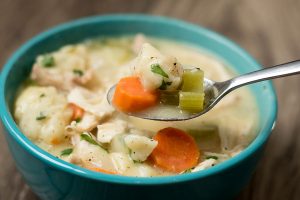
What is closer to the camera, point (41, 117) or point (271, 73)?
point (271, 73)

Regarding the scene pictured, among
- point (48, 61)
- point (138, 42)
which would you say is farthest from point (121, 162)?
point (138, 42)

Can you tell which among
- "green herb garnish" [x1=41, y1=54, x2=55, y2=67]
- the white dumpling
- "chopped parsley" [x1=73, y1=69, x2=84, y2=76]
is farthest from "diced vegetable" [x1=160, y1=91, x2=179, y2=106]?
"green herb garnish" [x1=41, y1=54, x2=55, y2=67]

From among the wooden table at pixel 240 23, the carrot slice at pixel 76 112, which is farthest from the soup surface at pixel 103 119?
the wooden table at pixel 240 23

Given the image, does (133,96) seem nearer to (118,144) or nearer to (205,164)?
(118,144)

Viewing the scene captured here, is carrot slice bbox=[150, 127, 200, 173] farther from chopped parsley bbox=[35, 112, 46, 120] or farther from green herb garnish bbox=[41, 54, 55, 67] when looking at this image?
green herb garnish bbox=[41, 54, 55, 67]

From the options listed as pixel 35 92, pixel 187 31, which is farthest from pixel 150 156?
pixel 187 31

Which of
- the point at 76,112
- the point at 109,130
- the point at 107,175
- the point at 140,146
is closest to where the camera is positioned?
the point at 107,175
